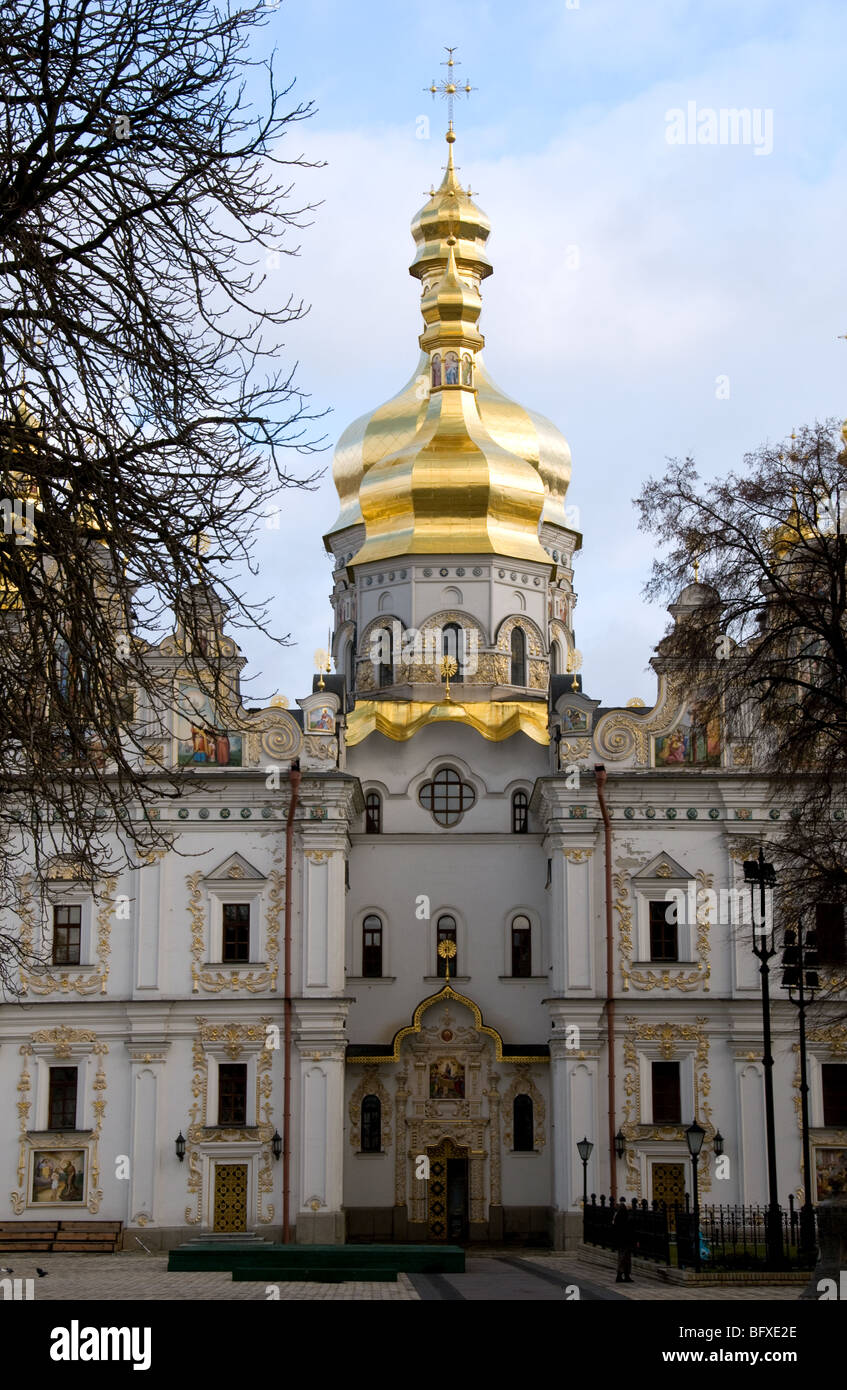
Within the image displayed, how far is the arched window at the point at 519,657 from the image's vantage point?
4469cm

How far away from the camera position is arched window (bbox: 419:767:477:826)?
41.1 m

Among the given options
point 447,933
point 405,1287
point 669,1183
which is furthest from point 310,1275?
point 447,933

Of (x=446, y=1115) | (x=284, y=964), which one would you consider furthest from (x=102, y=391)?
(x=446, y=1115)

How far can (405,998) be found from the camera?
39.8 meters

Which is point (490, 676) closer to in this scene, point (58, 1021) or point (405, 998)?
point (405, 998)

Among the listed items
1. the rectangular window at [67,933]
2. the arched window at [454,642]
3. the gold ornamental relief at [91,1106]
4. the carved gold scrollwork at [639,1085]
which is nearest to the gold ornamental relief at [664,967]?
the carved gold scrollwork at [639,1085]

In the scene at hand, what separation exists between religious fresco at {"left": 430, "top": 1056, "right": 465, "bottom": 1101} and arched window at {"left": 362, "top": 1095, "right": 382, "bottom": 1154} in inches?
45.6

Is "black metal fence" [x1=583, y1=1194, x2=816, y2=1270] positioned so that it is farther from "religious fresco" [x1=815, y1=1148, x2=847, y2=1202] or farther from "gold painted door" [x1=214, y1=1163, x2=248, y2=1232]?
"gold painted door" [x1=214, y1=1163, x2=248, y2=1232]

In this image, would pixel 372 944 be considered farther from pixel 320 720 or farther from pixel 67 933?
pixel 67 933

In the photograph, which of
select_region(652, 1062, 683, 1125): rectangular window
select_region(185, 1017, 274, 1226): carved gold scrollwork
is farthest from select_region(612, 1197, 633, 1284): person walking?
select_region(185, 1017, 274, 1226): carved gold scrollwork

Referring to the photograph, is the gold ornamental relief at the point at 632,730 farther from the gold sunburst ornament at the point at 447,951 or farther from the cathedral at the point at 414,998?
the gold sunburst ornament at the point at 447,951

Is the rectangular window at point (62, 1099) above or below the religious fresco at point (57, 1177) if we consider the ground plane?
above

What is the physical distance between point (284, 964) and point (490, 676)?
1008 cm

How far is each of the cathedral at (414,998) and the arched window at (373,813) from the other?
55mm
